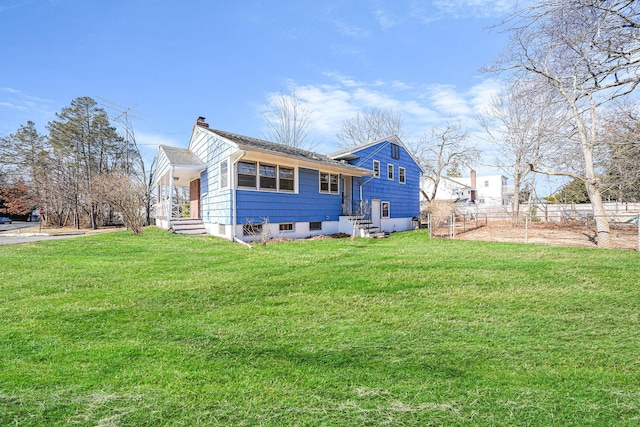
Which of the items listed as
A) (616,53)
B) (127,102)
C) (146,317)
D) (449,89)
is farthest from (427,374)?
(127,102)

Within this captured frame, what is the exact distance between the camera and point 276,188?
12.5 metres

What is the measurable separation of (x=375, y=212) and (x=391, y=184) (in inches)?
103

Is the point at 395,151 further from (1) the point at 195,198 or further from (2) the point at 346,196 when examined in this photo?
(1) the point at 195,198

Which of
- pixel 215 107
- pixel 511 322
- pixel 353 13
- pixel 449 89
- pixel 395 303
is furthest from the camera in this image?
pixel 215 107

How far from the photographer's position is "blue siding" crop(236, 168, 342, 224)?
11547 millimetres

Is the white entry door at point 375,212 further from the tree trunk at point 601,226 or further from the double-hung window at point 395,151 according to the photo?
the tree trunk at point 601,226

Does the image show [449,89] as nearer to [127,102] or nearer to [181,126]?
[181,126]

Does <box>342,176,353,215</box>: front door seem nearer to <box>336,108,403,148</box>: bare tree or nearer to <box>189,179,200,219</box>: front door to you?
<box>189,179,200,219</box>: front door

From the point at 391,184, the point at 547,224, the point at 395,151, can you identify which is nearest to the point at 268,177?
the point at 391,184

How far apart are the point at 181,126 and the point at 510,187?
45.3m

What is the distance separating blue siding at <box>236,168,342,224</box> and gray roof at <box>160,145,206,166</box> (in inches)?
164

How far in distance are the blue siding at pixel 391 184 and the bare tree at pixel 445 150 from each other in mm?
6539

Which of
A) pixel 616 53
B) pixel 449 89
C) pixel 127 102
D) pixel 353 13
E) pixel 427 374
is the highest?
pixel 127 102

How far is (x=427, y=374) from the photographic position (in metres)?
2.54
